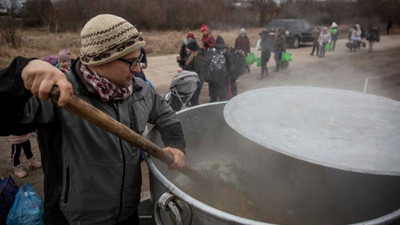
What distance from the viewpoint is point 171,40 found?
1622 centimetres

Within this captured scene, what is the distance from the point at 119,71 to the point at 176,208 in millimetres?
771

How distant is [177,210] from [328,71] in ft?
32.5

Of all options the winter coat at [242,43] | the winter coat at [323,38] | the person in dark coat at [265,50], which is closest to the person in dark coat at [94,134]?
the person in dark coat at [265,50]

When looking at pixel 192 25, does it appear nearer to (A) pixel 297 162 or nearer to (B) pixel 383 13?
(B) pixel 383 13

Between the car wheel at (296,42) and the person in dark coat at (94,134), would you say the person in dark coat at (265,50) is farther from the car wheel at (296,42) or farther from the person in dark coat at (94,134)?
the person in dark coat at (94,134)

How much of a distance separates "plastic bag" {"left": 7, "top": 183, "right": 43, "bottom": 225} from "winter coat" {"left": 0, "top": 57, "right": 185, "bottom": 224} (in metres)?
1.18

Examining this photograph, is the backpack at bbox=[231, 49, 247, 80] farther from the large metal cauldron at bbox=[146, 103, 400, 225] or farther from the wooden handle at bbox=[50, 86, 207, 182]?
the wooden handle at bbox=[50, 86, 207, 182]

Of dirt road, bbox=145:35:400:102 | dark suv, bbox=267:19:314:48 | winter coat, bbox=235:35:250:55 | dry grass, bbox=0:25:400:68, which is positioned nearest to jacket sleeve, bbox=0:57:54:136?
dirt road, bbox=145:35:400:102

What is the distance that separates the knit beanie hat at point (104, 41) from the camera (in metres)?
1.31

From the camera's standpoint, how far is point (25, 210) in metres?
2.47

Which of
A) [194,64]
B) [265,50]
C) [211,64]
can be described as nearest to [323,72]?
[265,50]

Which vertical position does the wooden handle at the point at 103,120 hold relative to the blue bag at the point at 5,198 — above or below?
above

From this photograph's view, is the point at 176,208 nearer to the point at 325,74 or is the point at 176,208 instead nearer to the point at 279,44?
the point at 325,74

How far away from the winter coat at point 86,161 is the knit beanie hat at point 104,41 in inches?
5.3
